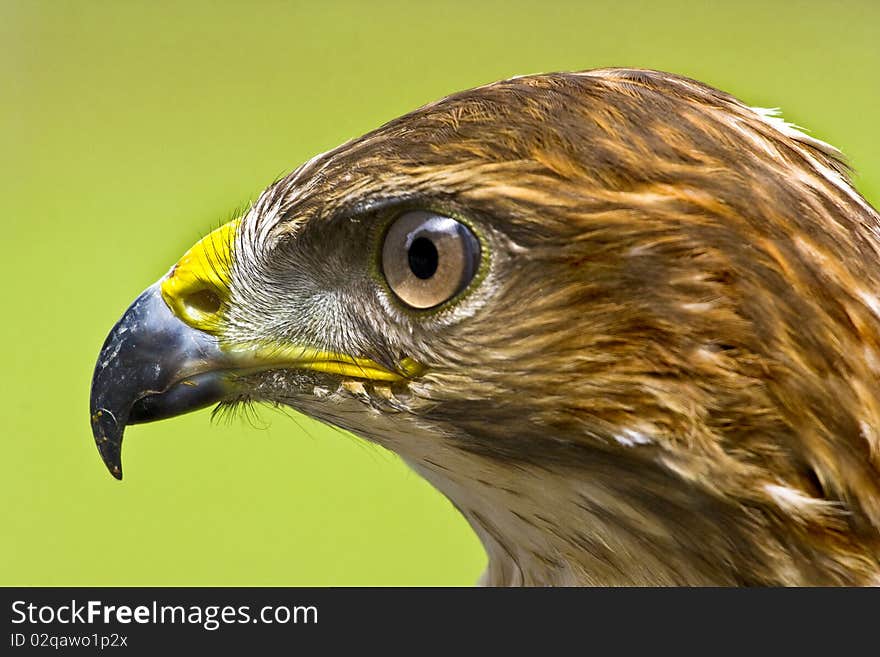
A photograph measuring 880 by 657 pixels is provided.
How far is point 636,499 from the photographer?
6.44 ft

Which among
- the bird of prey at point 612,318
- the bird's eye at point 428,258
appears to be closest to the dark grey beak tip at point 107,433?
the bird of prey at point 612,318

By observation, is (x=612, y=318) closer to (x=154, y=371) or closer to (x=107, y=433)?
(x=154, y=371)

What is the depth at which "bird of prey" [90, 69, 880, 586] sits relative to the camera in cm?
184

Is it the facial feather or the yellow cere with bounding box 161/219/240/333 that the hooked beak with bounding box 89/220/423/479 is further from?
the facial feather

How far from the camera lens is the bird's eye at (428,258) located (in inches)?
75.5

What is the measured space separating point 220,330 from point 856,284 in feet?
3.62

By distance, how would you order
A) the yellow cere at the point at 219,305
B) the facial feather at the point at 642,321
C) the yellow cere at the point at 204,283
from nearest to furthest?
the facial feather at the point at 642,321, the yellow cere at the point at 219,305, the yellow cere at the point at 204,283

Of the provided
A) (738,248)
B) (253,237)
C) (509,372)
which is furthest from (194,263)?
(738,248)

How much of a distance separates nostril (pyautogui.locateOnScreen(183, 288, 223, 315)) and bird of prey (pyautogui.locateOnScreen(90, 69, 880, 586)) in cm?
13

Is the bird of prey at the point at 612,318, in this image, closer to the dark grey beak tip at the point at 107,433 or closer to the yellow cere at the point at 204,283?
the yellow cere at the point at 204,283

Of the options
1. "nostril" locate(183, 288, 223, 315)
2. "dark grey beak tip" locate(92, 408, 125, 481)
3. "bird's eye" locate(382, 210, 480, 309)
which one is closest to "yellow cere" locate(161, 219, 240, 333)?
"nostril" locate(183, 288, 223, 315)

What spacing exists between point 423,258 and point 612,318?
32 centimetres

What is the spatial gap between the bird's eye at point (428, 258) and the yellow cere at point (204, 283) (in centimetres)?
38

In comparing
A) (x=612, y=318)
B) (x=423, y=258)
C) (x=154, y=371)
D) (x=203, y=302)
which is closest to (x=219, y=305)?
(x=203, y=302)
